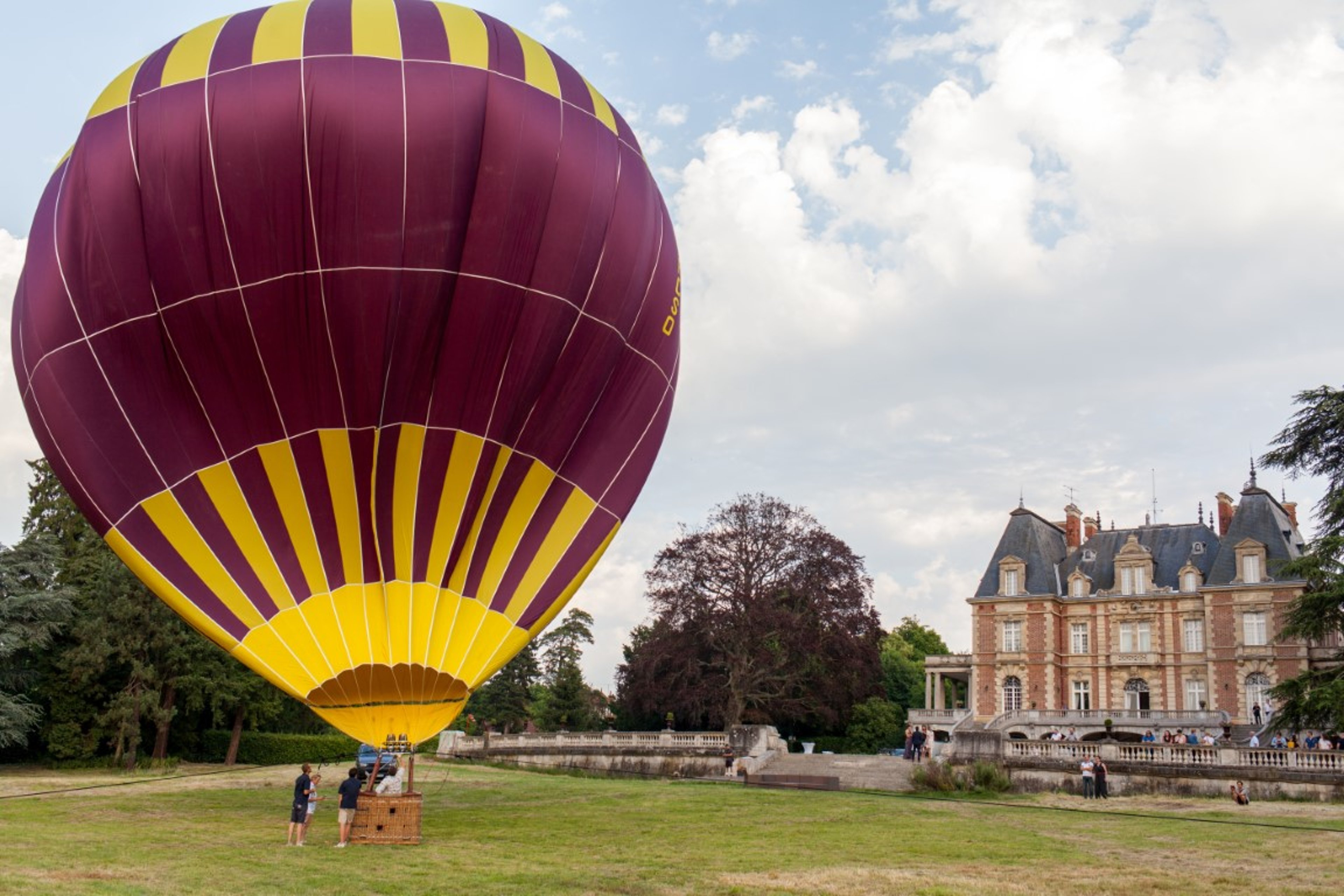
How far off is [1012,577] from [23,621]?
36377 mm

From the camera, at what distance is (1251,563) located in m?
44.9

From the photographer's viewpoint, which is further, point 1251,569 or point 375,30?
point 1251,569

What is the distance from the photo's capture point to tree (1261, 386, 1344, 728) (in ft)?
72.8

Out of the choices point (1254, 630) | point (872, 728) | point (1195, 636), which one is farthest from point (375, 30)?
point (1195, 636)

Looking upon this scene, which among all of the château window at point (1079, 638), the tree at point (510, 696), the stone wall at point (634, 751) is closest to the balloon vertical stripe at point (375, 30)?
the stone wall at point (634, 751)

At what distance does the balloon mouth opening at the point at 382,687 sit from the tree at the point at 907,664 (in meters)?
54.2

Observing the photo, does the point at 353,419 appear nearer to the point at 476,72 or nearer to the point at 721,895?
the point at 476,72

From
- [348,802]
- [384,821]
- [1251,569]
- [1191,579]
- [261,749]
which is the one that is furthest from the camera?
[1191,579]

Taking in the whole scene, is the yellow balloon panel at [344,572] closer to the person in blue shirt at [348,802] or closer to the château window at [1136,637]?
the person in blue shirt at [348,802]

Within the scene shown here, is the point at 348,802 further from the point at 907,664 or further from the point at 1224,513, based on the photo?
the point at 907,664

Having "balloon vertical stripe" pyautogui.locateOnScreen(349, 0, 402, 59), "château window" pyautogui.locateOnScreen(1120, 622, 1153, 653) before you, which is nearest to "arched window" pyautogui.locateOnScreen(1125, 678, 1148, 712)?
"château window" pyautogui.locateOnScreen(1120, 622, 1153, 653)

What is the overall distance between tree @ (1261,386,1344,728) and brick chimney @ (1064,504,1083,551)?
2620cm

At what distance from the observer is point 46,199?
44.4 feet

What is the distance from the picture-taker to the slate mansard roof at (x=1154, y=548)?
150 feet
